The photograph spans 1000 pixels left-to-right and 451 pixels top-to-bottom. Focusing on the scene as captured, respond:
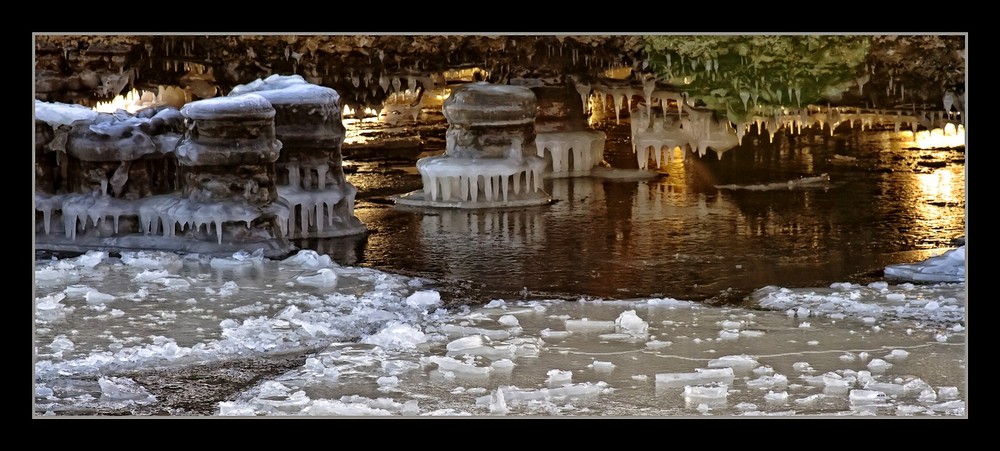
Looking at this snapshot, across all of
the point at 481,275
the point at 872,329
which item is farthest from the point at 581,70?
the point at 872,329

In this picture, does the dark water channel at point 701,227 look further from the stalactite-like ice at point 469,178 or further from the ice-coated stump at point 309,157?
the stalactite-like ice at point 469,178

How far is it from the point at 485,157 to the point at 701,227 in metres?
3.22

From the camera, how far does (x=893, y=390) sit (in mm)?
10141

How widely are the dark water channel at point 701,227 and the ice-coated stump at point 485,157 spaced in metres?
0.41

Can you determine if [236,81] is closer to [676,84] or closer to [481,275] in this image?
[481,275]

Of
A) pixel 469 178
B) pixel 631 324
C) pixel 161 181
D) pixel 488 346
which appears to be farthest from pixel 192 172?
pixel 631 324

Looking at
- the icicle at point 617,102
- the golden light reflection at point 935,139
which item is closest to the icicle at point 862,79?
the golden light reflection at point 935,139

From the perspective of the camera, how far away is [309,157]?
1562 centimetres

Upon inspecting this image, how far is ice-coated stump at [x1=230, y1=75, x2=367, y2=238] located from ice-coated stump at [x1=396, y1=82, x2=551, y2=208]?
1836 mm

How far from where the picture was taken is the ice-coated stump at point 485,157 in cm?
1747

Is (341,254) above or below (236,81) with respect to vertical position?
below

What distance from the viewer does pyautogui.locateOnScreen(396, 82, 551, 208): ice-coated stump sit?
1747 cm

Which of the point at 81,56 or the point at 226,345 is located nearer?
the point at 226,345

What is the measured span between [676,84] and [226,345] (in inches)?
292
